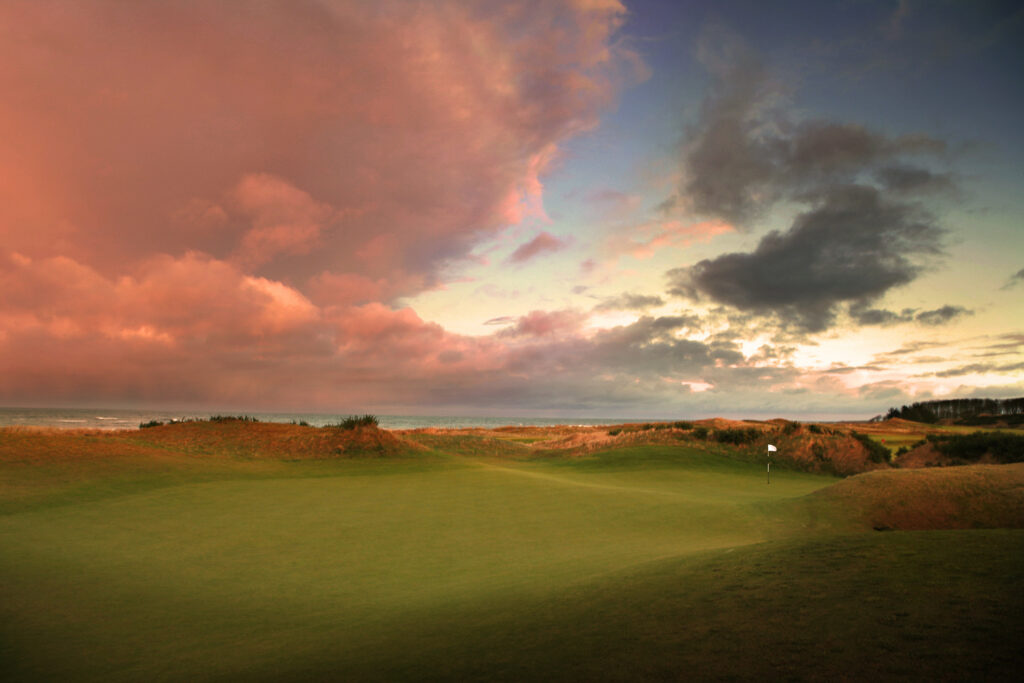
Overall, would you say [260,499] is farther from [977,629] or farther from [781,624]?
[977,629]

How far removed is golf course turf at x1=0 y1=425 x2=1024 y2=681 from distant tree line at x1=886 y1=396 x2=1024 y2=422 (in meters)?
86.5

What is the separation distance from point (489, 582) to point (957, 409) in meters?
109

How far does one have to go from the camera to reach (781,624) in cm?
401

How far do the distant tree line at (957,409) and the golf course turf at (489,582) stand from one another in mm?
86488

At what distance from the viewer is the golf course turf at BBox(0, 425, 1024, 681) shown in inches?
149

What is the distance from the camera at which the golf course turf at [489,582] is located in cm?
378

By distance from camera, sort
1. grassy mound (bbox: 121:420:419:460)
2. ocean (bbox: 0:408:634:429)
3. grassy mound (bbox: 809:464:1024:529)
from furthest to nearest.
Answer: ocean (bbox: 0:408:634:429)
grassy mound (bbox: 121:420:419:460)
grassy mound (bbox: 809:464:1024:529)

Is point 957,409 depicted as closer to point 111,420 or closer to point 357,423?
point 357,423

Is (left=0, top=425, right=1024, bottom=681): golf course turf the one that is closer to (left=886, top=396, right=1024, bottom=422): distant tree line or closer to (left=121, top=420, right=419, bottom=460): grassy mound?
(left=121, top=420, right=419, bottom=460): grassy mound

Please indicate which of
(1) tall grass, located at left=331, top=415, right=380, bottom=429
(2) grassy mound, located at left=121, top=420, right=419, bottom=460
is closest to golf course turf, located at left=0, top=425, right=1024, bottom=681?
(2) grassy mound, located at left=121, top=420, right=419, bottom=460

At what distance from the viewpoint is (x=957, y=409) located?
87.8 meters

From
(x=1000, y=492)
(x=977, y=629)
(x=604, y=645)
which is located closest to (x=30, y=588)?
(x=604, y=645)

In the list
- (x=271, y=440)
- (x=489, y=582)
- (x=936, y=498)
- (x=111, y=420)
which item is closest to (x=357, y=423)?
(x=271, y=440)

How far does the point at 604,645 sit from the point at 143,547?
10.6 m
